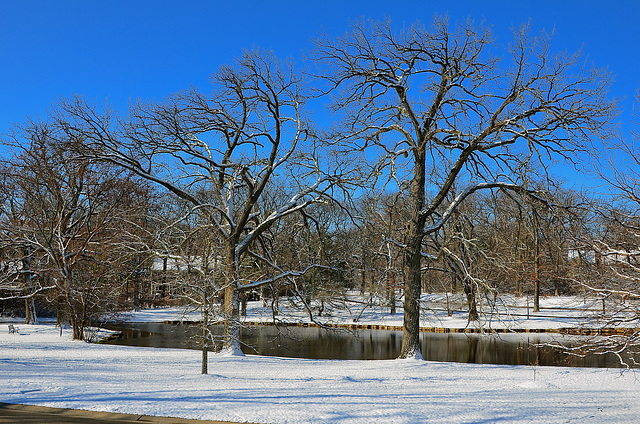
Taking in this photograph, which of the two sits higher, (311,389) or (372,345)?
(311,389)

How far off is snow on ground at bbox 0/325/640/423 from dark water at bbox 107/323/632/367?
9.65 feet

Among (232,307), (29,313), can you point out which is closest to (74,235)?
(232,307)

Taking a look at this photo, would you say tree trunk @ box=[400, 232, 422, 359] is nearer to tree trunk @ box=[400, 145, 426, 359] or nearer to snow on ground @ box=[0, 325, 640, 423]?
tree trunk @ box=[400, 145, 426, 359]

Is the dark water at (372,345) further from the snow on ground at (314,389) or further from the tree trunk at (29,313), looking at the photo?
the tree trunk at (29,313)

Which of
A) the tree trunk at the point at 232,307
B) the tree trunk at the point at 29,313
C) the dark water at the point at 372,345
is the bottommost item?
the dark water at the point at 372,345

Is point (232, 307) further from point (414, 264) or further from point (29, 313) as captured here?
point (29, 313)

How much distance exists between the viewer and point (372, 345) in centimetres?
2439

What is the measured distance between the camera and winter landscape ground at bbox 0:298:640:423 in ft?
26.5

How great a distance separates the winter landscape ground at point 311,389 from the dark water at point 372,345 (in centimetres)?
290

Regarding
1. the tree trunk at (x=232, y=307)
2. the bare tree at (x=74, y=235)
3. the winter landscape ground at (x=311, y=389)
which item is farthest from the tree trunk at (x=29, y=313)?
the tree trunk at (x=232, y=307)

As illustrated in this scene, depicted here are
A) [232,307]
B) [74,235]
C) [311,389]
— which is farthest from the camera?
[74,235]

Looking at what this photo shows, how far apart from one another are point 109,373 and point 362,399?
5.71 m

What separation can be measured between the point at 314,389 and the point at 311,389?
0.06 m

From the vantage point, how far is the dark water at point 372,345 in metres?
19.5
